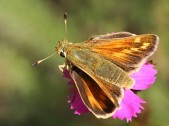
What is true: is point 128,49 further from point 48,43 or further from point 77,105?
point 48,43

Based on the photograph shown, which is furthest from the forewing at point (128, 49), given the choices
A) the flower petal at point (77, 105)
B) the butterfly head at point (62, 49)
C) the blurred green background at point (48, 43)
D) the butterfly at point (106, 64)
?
the blurred green background at point (48, 43)

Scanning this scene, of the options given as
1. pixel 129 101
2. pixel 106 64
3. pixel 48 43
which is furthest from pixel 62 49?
pixel 48 43

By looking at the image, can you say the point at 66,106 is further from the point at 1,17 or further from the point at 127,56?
the point at 127,56

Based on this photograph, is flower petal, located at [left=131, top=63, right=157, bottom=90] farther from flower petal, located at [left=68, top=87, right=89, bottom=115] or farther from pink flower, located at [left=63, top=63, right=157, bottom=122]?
flower petal, located at [left=68, top=87, right=89, bottom=115]

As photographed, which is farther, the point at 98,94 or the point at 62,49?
the point at 62,49

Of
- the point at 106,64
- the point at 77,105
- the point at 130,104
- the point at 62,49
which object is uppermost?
the point at 62,49

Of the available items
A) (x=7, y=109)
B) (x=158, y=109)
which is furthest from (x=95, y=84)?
(x=7, y=109)

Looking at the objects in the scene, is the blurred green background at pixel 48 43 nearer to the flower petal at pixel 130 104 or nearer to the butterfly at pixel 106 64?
the flower petal at pixel 130 104

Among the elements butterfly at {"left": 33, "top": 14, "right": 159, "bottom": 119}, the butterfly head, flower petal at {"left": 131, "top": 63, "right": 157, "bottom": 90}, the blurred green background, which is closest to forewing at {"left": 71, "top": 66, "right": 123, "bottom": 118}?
butterfly at {"left": 33, "top": 14, "right": 159, "bottom": 119}
